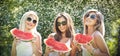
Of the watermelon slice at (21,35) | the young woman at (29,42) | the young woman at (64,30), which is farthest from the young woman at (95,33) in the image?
the watermelon slice at (21,35)

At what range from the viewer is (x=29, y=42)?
6137mm

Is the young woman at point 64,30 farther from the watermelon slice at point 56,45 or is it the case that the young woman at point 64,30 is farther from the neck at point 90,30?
the neck at point 90,30

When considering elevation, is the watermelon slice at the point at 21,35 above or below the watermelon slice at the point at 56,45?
above

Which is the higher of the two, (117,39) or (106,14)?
(106,14)

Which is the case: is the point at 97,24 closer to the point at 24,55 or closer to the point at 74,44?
the point at 74,44

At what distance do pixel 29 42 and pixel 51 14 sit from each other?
0.56 meters

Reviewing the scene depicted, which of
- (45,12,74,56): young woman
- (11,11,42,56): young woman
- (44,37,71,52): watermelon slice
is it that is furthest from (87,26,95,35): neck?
(11,11,42,56): young woman

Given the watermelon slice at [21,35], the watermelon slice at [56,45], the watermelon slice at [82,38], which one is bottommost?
the watermelon slice at [56,45]

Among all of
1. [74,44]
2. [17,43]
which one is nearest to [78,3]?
[74,44]

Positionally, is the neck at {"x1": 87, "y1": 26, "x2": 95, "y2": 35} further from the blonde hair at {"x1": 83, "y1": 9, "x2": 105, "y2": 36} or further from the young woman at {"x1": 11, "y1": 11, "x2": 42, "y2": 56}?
the young woman at {"x1": 11, "y1": 11, "x2": 42, "y2": 56}

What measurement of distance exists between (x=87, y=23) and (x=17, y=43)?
112 centimetres

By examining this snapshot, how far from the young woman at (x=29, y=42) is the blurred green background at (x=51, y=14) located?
0.21 feet

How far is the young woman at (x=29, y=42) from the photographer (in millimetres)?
6121

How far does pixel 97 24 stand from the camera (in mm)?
6148
